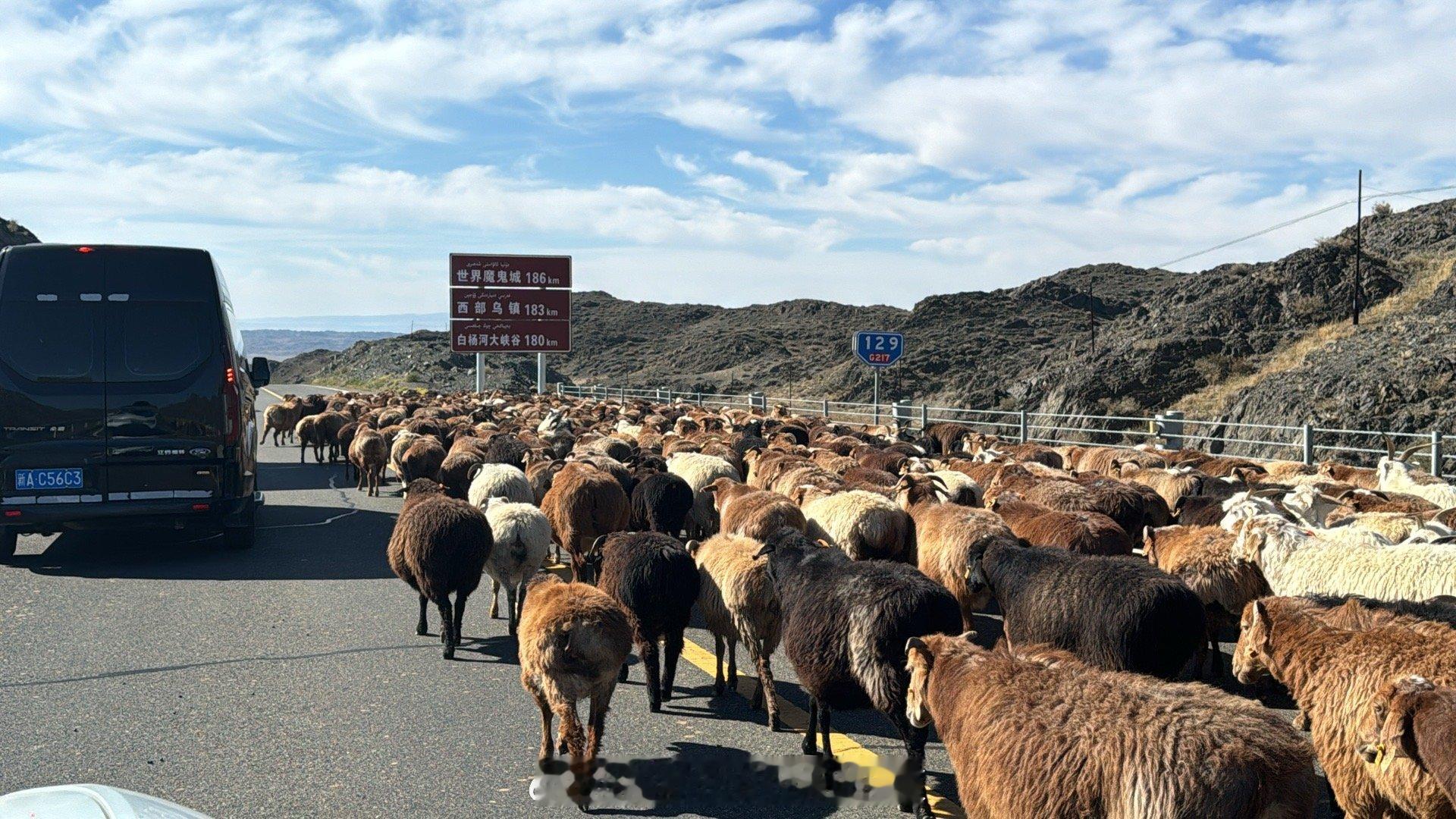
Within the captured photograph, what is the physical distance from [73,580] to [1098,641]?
8.79m

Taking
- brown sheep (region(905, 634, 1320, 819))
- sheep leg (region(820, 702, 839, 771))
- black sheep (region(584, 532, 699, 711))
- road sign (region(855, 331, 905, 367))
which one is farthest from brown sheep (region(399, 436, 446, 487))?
road sign (region(855, 331, 905, 367))

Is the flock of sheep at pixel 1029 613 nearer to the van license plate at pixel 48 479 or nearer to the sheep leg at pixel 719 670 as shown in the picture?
the sheep leg at pixel 719 670

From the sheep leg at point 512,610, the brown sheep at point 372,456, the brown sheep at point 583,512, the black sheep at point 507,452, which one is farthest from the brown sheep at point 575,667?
the brown sheep at point 372,456

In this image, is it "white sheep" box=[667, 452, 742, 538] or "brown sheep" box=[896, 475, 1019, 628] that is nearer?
"brown sheep" box=[896, 475, 1019, 628]

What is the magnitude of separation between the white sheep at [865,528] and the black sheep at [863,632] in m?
2.46

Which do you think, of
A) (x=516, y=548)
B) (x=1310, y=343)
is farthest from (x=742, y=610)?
(x=1310, y=343)

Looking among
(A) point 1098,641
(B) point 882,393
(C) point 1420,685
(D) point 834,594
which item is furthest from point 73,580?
(B) point 882,393

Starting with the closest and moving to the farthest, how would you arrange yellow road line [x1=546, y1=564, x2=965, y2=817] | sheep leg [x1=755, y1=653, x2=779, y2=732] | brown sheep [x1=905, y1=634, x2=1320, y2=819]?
brown sheep [x1=905, y1=634, x2=1320, y2=819], yellow road line [x1=546, y1=564, x2=965, y2=817], sheep leg [x1=755, y1=653, x2=779, y2=732]

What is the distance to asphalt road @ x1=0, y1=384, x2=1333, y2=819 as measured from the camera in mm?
4578

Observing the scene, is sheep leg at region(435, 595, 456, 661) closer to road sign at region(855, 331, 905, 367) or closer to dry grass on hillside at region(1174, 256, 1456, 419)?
road sign at region(855, 331, 905, 367)

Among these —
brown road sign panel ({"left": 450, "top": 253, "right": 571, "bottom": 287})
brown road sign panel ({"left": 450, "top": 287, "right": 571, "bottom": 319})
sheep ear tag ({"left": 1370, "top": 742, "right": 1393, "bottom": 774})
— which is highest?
brown road sign panel ({"left": 450, "top": 253, "right": 571, "bottom": 287})

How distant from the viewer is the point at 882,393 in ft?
195

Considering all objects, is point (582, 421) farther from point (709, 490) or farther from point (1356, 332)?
point (1356, 332)

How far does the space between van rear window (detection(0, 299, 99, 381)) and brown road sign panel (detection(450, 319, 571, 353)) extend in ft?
107
